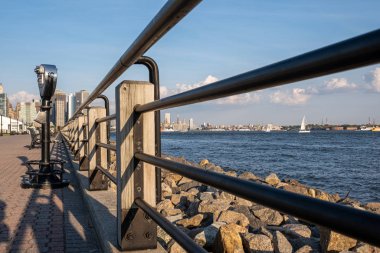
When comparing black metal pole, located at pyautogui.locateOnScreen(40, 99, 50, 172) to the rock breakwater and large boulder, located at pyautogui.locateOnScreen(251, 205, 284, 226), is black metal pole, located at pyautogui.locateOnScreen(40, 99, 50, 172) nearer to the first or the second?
the rock breakwater

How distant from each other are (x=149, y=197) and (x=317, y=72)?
2.29 m

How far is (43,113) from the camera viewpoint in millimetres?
8297

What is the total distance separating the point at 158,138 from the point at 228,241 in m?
2.15

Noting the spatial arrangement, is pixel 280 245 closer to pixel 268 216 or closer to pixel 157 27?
pixel 268 216

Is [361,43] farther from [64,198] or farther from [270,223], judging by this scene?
[270,223]

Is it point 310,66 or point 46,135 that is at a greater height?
point 310,66

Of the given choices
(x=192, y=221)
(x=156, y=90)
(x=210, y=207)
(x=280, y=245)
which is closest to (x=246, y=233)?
(x=280, y=245)

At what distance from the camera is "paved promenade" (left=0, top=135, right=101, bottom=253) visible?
395 centimetres

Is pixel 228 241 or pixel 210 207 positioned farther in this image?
pixel 210 207

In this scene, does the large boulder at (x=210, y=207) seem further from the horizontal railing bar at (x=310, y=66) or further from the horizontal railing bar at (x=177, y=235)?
the horizontal railing bar at (x=310, y=66)

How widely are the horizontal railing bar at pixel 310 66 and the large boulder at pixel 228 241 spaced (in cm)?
360

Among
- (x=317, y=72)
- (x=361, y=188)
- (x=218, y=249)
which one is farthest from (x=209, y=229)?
(x=361, y=188)

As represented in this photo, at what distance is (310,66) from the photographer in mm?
964

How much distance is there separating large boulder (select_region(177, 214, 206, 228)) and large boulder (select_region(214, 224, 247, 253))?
171 cm
